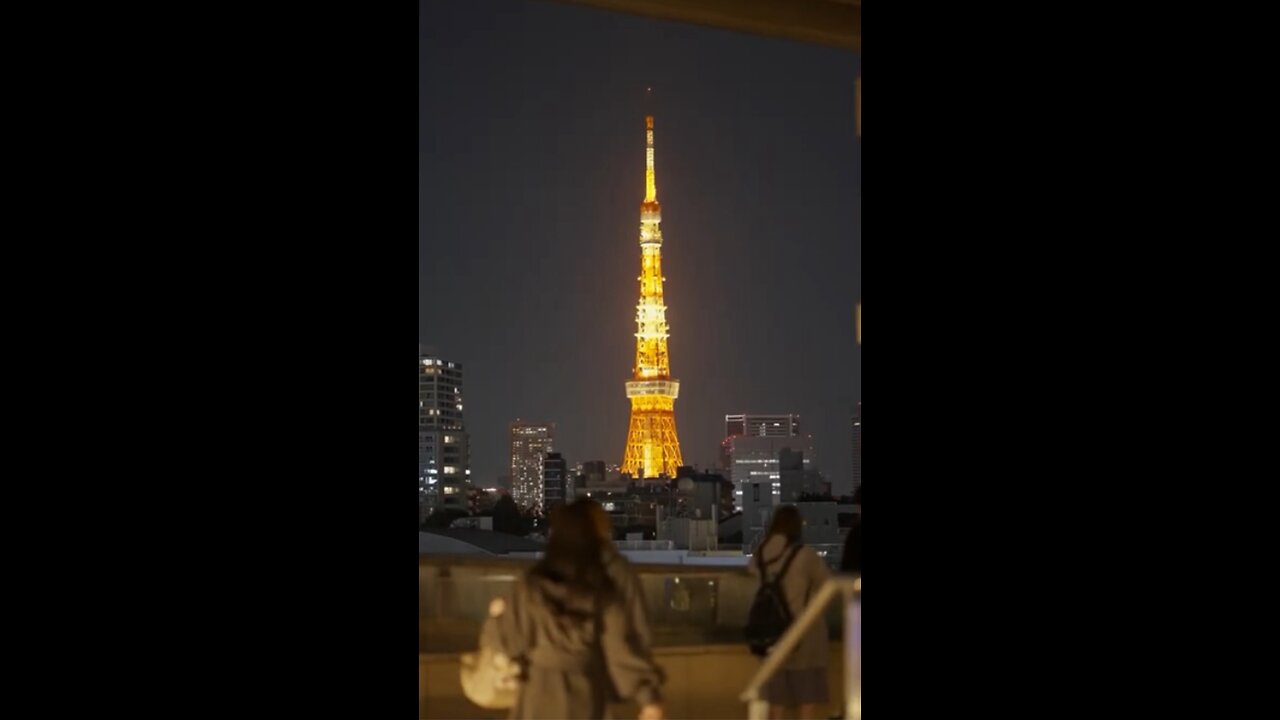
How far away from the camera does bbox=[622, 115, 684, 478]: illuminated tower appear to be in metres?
3.47

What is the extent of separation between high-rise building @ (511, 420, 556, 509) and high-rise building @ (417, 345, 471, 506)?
12 centimetres

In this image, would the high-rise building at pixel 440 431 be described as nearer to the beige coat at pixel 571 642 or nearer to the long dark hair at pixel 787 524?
the beige coat at pixel 571 642

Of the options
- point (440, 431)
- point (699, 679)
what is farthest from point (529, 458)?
point (699, 679)

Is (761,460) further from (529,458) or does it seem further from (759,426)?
(529,458)

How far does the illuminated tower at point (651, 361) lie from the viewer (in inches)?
137

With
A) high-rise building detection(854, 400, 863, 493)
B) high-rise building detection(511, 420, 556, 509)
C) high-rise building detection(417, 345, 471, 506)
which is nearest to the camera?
high-rise building detection(417, 345, 471, 506)

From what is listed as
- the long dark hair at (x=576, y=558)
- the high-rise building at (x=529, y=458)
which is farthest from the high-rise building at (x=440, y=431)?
the long dark hair at (x=576, y=558)

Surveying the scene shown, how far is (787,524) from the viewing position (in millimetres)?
3443

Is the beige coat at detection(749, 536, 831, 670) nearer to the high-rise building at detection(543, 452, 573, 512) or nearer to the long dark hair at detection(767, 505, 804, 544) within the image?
the long dark hair at detection(767, 505, 804, 544)

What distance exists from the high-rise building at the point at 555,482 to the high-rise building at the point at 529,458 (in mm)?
12

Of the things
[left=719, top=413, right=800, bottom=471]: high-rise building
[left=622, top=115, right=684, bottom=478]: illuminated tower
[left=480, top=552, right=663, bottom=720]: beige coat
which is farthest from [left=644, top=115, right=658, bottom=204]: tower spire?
[left=480, top=552, right=663, bottom=720]: beige coat
